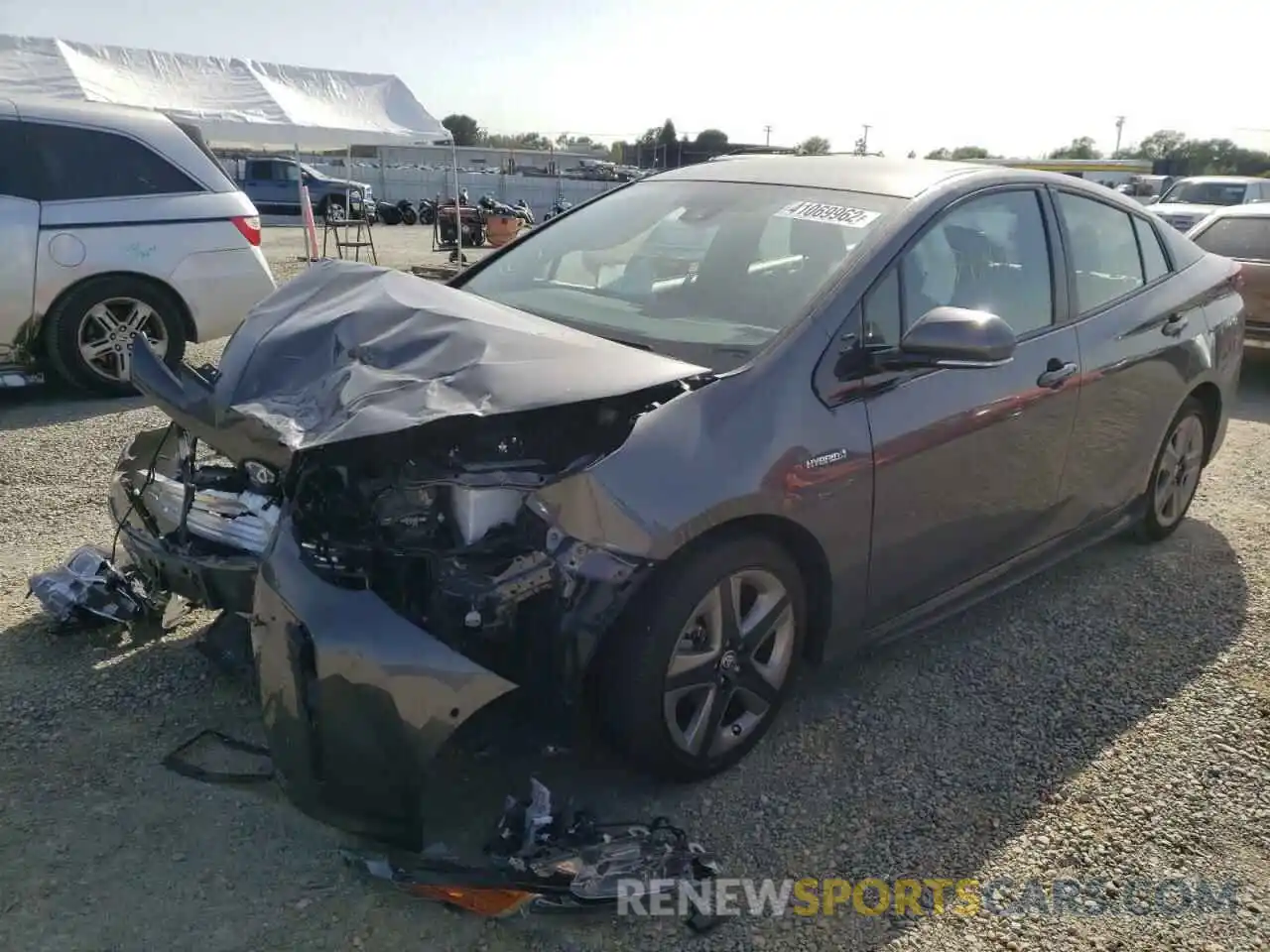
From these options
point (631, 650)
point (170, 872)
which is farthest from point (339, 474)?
point (170, 872)

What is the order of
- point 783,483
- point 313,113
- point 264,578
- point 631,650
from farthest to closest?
1. point 313,113
2. point 783,483
3. point 631,650
4. point 264,578

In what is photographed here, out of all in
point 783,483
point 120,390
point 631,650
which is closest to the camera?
point 631,650

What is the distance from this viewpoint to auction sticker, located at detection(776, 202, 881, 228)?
320 centimetres

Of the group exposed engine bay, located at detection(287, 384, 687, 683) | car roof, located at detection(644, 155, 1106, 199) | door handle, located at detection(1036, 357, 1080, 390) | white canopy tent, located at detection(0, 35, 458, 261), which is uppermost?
white canopy tent, located at detection(0, 35, 458, 261)

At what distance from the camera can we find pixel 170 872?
7.88 ft

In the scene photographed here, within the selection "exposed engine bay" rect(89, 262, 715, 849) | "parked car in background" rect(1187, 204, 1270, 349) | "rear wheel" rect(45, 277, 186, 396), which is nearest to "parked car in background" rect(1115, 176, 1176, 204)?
"parked car in background" rect(1187, 204, 1270, 349)

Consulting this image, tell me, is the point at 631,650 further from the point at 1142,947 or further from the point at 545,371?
the point at 1142,947

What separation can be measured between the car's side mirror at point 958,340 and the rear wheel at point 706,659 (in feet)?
2.34

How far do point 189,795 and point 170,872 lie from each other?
0.31 m

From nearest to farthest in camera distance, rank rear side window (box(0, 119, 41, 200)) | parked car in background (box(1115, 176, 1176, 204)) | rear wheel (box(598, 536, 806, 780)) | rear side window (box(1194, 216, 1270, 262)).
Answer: rear wheel (box(598, 536, 806, 780)) → rear side window (box(0, 119, 41, 200)) → rear side window (box(1194, 216, 1270, 262)) → parked car in background (box(1115, 176, 1176, 204))

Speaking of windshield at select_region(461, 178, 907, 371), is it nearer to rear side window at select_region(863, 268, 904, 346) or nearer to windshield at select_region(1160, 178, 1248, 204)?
rear side window at select_region(863, 268, 904, 346)

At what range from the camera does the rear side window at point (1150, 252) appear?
4227mm

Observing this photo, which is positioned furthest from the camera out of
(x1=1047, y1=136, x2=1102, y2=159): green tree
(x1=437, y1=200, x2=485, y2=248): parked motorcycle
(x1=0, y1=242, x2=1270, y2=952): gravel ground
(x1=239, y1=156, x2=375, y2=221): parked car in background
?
(x1=1047, y1=136, x2=1102, y2=159): green tree

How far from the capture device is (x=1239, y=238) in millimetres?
9039
